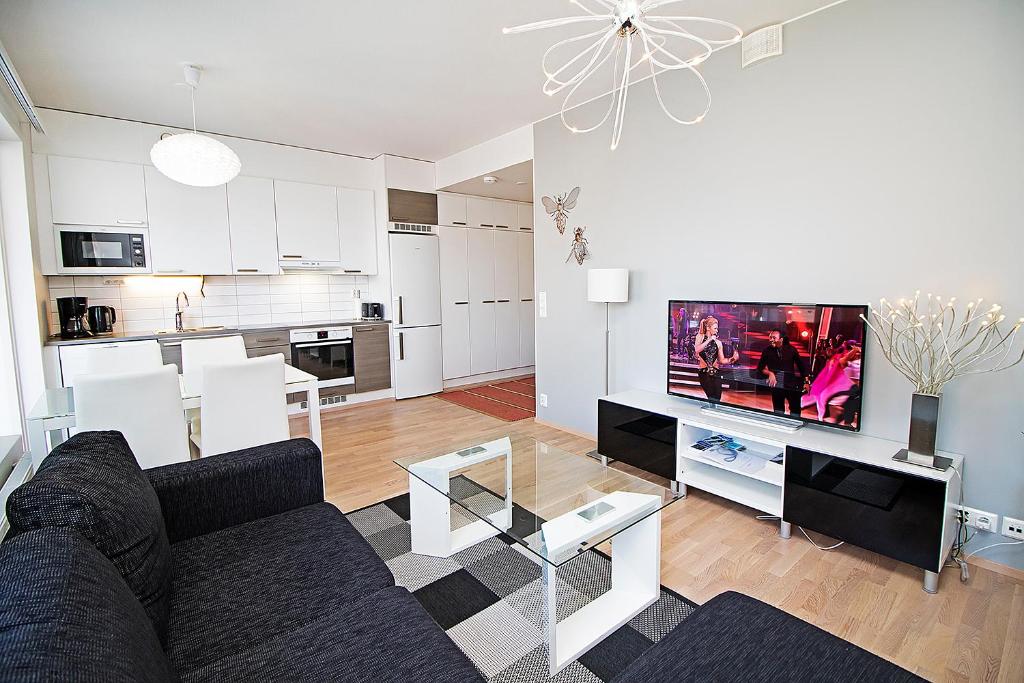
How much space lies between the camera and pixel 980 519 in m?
2.29

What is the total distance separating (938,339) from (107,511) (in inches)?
126

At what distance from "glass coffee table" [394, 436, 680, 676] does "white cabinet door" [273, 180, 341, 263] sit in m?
3.35

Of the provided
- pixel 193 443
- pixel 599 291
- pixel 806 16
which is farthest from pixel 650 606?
pixel 806 16

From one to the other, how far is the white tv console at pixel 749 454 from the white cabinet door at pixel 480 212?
3.34m

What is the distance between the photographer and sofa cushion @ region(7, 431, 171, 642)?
1200 millimetres

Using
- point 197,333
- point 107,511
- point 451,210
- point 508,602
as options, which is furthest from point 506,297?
point 107,511

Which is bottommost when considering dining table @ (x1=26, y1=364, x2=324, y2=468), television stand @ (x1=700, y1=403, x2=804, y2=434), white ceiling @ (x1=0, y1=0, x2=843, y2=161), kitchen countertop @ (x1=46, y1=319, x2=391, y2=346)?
television stand @ (x1=700, y1=403, x2=804, y2=434)

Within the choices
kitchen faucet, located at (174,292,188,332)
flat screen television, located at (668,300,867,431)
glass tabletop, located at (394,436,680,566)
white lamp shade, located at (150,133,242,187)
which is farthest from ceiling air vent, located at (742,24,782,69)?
kitchen faucet, located at (174,292,188,332)

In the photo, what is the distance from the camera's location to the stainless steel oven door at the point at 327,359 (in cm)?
502

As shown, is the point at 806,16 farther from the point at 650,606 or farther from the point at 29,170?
the point at 29,170

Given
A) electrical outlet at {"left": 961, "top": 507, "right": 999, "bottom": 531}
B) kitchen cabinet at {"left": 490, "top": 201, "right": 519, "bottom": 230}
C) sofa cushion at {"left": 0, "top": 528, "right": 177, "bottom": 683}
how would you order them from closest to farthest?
1. sofa cushion at {"left": 0, "top": 528, "right": 177, "bottom": 683}
2. electrical outlet at {"left": 961, "top": 507, "right": 999, "bottom": 531}
3. kitchen cabinet at {"left": 490, "top": 201, "right": 519, "bottom": 230}

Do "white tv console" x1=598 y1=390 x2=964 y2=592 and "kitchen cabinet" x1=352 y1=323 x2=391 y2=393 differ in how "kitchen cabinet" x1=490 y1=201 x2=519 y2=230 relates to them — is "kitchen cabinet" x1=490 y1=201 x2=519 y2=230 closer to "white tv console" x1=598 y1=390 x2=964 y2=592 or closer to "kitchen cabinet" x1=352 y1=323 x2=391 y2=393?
"kitchen cabinet" x1=352 y1=323 x2=391 y2=393

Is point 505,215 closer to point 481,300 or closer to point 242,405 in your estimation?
point 481,300

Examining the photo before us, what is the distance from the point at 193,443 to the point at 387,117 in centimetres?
285
